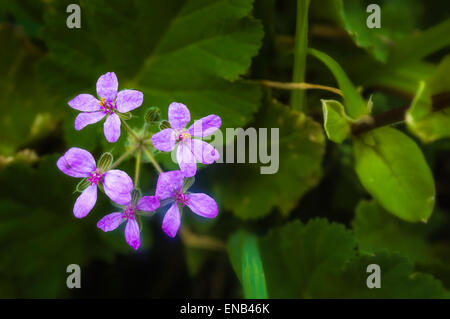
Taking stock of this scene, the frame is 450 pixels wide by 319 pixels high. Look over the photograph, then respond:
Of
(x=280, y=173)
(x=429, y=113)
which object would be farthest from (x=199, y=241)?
(x=429, y=113)

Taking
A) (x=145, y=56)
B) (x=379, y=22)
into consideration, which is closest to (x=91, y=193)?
(x=145, y=56)

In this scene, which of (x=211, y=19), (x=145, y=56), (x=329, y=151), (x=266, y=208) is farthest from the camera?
(x=329, y=151)

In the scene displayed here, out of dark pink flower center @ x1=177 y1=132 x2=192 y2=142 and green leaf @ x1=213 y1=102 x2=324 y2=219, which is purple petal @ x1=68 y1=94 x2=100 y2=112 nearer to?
dark pink flower center @ x1=177 y1=132 x2=192 y2=142

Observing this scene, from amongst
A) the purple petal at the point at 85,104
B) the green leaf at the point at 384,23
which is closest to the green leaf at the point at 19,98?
the purple petal at the point at 85,104

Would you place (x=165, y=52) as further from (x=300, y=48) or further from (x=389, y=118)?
(x=389, y=118)

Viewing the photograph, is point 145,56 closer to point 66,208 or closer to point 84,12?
point 84,12

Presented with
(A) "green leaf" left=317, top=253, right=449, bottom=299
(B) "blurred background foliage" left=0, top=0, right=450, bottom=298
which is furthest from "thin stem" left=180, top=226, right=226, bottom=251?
(A) "green leaf" left=317, top=253, right=449, bottom=299
